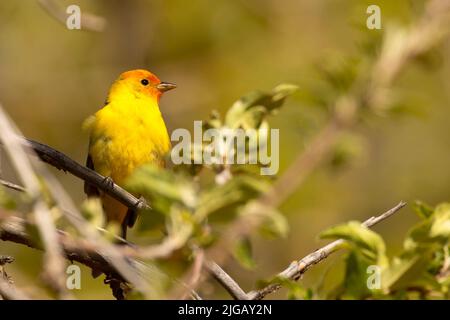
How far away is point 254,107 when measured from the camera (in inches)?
83.7

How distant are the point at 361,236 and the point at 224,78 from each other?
28.5 feet

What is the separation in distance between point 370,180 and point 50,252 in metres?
8.52

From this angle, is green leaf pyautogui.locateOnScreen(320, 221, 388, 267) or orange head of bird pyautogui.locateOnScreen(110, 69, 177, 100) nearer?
green leaf pyautogui.locateOnScreen(320, 221, 388, 267)

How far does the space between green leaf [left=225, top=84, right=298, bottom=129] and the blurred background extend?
641 centimetres

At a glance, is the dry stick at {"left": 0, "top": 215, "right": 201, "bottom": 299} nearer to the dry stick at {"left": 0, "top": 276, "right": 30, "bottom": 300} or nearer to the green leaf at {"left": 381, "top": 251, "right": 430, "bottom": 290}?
the dry stick at {"left": 0, "top": 276, "right": 30, "bottom": 300}

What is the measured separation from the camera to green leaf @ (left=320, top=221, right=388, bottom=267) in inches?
84.5

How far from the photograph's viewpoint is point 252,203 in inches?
72.4

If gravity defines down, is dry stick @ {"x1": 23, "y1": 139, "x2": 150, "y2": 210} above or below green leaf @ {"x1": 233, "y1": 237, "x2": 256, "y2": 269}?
above

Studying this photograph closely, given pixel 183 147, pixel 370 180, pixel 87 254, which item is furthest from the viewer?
pixel 370 180

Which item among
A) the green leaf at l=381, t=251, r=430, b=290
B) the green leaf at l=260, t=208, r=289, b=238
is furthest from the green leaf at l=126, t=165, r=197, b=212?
the green leaf at l=381, t=251, r=430, b=290

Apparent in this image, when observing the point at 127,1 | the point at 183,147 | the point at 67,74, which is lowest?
the point at 183,147

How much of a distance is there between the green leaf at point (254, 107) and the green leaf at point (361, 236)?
1.06 ft

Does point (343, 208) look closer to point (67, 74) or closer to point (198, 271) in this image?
point (67, 74)

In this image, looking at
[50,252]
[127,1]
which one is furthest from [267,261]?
[50,252]
